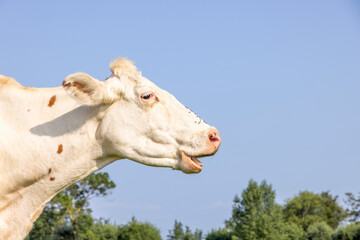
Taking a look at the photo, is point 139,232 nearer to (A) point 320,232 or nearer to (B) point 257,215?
(B) point 257,215

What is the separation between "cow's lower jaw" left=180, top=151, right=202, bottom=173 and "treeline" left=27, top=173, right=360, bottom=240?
70794 mm

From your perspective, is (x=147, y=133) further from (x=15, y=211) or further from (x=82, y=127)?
(x=15, y=211)

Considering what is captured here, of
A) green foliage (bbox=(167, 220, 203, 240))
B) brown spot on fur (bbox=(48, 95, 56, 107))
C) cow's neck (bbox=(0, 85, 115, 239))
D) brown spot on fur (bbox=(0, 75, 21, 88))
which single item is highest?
green foliage (bbox=(167, 220, 203, 240))

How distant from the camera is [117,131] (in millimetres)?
6543

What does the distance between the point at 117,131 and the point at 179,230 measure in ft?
249

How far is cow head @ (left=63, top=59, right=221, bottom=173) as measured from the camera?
6.51m

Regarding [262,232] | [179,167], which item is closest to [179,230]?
[262,232]

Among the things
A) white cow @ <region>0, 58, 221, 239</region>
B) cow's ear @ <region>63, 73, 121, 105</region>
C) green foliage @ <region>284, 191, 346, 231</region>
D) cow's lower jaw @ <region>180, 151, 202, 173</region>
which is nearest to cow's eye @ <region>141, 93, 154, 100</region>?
white cow @ <region>0, 58, 221, 239</region>

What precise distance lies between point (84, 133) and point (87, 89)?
547 mm

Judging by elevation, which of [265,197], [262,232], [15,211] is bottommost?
[15,211]

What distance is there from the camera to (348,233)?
251 ft

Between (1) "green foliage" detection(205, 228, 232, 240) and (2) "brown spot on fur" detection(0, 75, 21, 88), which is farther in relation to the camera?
(1) "green foliage" detection(205, 228, 232, 240)

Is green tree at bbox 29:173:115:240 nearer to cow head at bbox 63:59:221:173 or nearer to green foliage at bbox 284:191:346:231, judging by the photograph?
green foliage at bbox 284:191:346:231

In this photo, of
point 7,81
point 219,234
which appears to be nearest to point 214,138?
point 7,81
